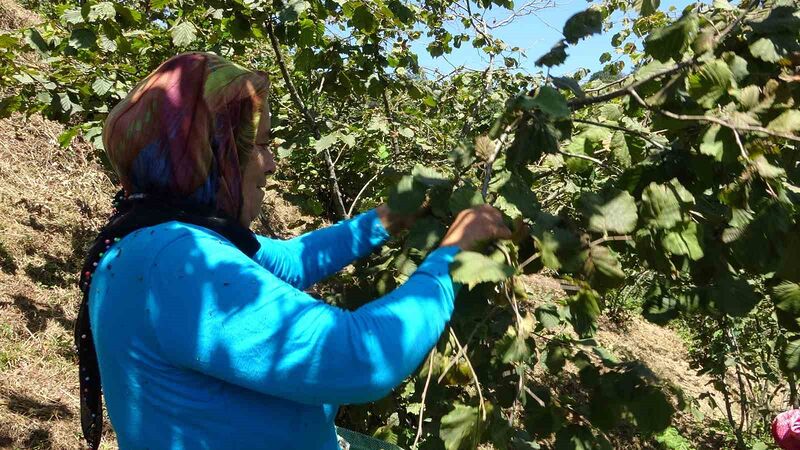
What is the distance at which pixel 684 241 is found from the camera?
3.94 ft

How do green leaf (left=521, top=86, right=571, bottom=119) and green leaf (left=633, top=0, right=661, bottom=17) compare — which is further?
green leaf (left=633, top=0, right=661, bottom=17)

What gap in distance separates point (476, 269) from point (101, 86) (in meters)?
2.39

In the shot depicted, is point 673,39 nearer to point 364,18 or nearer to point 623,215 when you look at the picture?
point 623,215

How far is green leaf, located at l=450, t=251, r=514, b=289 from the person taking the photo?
105cm

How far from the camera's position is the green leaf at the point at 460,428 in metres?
1.31

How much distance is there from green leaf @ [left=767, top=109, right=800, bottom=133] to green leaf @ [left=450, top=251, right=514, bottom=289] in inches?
24.6

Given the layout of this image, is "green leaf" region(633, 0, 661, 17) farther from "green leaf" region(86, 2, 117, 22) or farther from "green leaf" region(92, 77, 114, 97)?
"green leaf" region(92, 77, 114, 97)

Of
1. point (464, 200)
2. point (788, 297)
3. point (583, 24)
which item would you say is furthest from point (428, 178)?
point (788, 297)

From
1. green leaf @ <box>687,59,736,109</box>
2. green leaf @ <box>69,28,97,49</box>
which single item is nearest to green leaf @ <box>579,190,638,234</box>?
green leaf @ <box>687,59,736,109</box>

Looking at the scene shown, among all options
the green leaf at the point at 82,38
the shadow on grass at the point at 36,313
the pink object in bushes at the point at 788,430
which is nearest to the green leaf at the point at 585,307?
the pink object in bushes at the point at 788,430

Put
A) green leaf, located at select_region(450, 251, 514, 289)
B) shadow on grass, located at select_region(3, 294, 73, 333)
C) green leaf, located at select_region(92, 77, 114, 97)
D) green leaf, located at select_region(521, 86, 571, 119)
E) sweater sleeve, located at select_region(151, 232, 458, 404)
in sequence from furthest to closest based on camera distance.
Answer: shadow on grass, located at select_region(3, 294, 73, 333) → green leaf, located at select_region(92, 77, 114, 97) → green leaf, located at select_region(521, 86, 571, 119) → green leaf, located at select_region(450, 251, 514, 289) → sweater sleeve, located at select_region(151, 232, 458, 404)

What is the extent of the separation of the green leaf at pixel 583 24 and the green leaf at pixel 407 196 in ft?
1.64

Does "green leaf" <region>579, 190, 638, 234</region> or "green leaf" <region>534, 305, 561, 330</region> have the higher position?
"green leaf" <region>579, 190, 638, 234</region>

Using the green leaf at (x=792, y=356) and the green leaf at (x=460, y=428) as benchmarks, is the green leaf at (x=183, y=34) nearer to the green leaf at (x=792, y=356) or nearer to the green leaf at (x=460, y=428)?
the green leaf at (x=460, y=428)
